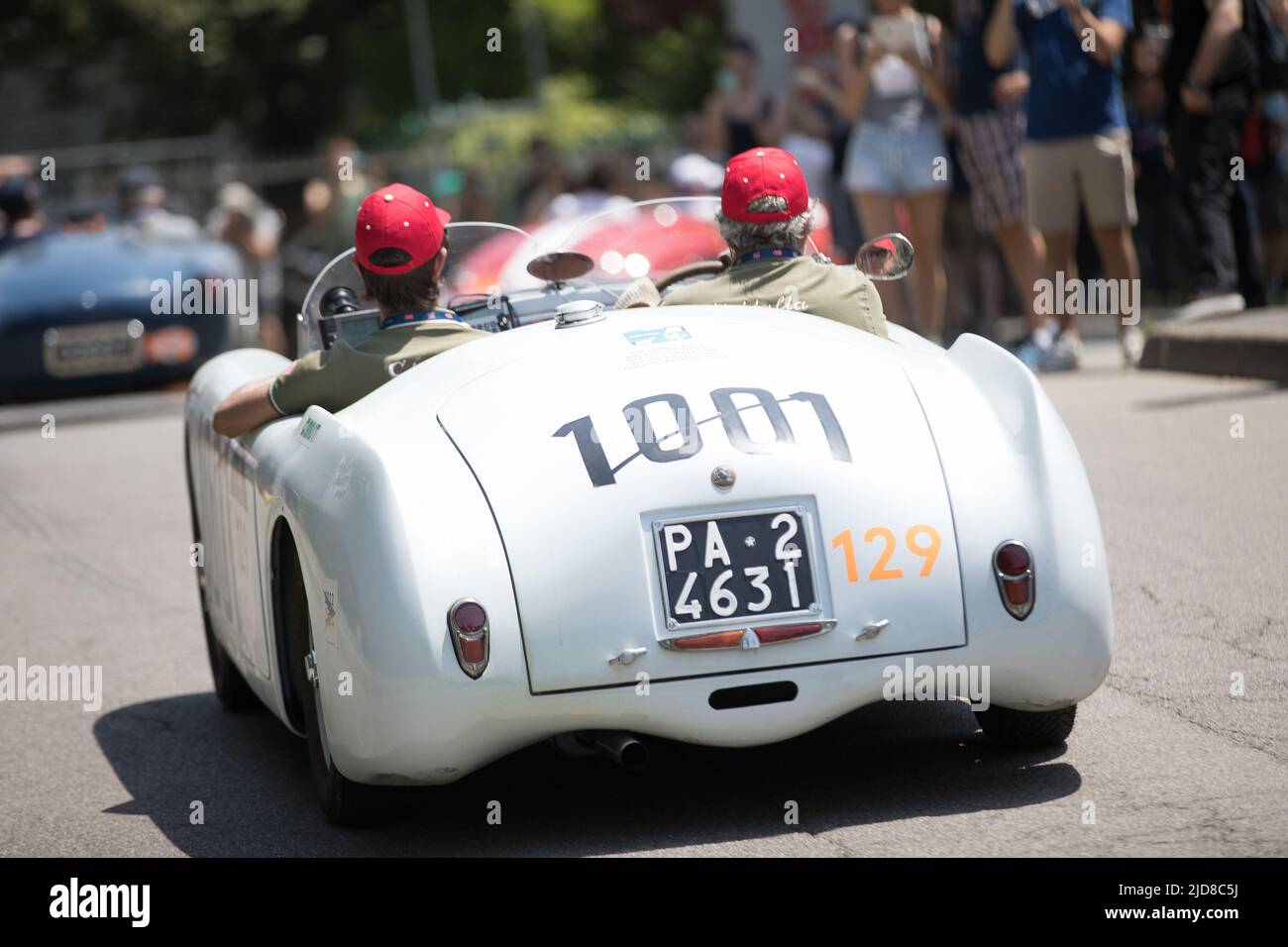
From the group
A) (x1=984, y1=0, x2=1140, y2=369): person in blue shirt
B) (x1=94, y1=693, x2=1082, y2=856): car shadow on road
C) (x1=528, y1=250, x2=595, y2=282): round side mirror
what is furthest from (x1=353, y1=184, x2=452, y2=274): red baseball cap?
(x1=984, y1=0, x2=1140, y2=369): person in blue shirt

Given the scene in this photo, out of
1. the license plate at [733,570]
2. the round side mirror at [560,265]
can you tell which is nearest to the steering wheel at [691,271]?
the round side mirror at [560,265]

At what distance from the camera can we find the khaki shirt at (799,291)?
5.21 metres

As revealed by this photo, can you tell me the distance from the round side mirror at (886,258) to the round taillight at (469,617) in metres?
1.79

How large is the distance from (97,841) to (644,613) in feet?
4.96

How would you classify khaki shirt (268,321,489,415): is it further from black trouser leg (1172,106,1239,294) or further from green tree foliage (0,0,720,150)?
green tree foliage (0,0,720,150)

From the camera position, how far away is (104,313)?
1435cm

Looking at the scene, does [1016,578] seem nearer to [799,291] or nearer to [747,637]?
[747,637]

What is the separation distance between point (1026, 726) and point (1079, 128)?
21.8ft

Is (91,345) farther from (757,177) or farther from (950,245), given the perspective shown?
(757,177)

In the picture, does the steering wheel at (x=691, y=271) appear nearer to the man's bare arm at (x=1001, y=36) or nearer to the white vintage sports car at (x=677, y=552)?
the white vintage sports car at (x=677, y=552)

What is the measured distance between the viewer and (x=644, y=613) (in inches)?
163

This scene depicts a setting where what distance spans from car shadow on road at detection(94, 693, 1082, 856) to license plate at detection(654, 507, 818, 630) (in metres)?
0.49

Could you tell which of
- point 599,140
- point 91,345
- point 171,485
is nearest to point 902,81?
point 171,485
